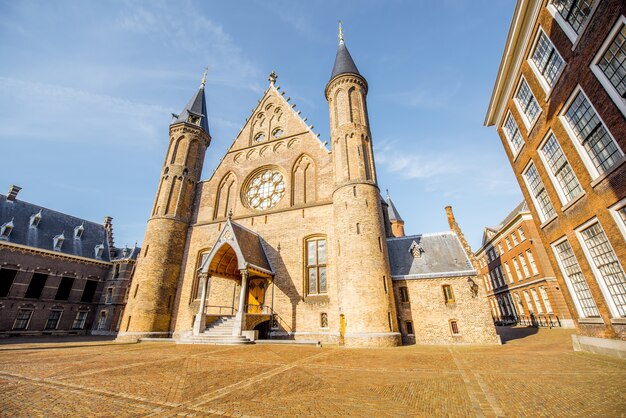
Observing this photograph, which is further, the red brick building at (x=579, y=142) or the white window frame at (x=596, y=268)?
the white window frame at (x=596, y=268)

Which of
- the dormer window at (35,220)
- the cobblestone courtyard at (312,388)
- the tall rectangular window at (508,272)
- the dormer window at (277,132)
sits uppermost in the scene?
the dormer window at (277,132)

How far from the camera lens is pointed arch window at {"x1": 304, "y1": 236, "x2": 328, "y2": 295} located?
15.7m

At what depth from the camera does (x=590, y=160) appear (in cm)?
790

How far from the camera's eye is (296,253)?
16.5 m

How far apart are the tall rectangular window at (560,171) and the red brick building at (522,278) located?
12.2 meters

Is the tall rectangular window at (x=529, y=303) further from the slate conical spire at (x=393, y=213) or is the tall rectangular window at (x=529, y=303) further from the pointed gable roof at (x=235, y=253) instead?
the pointed gable roof at (x=235, y=253)

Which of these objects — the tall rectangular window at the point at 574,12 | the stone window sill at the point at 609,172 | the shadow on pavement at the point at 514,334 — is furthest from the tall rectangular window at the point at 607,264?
the shadow on pavement at the point at 514,334

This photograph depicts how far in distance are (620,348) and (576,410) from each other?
6.05m

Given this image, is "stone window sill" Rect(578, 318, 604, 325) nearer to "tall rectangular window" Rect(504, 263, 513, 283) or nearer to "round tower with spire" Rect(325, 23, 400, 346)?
"round tower with spire" Rect(325, 23, 400, 346)

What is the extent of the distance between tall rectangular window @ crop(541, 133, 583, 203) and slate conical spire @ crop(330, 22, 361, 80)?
13441 mm

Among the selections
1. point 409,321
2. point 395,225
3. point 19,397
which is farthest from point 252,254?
point 395,225

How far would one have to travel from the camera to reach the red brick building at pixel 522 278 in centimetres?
2331

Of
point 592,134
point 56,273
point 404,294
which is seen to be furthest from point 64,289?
point 592,134

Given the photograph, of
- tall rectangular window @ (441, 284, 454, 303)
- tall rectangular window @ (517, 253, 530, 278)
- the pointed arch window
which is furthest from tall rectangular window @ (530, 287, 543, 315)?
the pointed arch window
